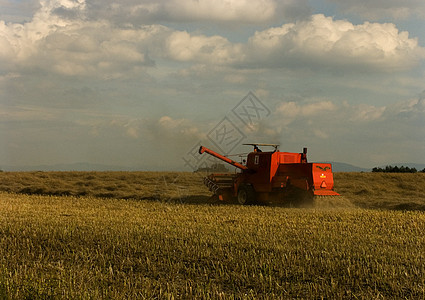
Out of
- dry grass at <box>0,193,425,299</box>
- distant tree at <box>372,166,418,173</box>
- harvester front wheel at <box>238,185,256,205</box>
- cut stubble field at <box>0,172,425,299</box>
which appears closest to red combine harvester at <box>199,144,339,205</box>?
harvester front wheel at <box>238,185,256,205</box>

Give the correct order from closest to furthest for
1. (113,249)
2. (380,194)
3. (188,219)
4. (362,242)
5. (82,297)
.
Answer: (82,297), (113,249), (362,242), (188,219), (380,194)

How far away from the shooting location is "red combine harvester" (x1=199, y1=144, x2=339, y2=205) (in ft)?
52.3

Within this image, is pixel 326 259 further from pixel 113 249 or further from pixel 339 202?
pixel 339 202

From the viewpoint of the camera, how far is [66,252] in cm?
841

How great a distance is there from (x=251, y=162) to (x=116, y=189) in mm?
6784

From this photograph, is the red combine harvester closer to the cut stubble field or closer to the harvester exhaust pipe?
the harvester exhaust pipe

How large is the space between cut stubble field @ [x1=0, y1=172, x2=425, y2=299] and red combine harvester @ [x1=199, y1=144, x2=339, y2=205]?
73.4 inches

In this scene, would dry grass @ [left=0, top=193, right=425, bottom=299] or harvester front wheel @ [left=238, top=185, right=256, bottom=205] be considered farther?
harvester front wheel @ [left=238, top=185, right=256, bottom=205]

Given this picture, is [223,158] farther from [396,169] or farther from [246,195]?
[396,169]

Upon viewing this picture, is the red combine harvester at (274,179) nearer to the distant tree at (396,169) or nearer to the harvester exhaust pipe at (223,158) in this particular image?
the harvester exhaust pipe at (223,158)

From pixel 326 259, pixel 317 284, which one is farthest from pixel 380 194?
pixel 317 284

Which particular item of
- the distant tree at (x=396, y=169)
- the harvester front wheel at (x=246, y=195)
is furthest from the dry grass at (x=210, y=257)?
the distant tree at (x=396, y=169)

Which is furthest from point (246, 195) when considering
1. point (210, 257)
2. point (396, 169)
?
point (396, 169)

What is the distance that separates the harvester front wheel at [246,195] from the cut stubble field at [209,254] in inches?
85.3
